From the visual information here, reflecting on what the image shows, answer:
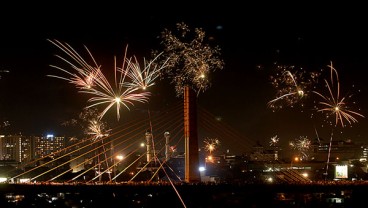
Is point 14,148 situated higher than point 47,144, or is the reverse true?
point 47,144

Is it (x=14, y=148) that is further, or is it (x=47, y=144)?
(x=47, y=144)

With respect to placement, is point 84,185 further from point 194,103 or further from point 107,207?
point 194,103

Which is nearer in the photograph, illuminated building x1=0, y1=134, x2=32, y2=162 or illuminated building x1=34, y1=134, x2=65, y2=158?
illuminated building x1=0, y1=134, x2=32, y2=162

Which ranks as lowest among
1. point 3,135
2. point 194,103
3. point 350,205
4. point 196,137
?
point 350,205

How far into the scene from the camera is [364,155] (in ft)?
376

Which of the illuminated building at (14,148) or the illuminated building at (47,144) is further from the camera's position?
the illuminated building at (47,144)

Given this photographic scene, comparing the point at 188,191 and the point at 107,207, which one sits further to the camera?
the point at 107,207

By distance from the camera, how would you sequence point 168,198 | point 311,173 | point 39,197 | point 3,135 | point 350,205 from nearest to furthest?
point 350,205, point 168,198, point 39,197, point 311,173, point 3,135

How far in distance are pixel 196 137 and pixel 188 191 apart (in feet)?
12.9

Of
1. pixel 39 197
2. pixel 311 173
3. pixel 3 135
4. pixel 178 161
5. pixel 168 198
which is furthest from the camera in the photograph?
pixel 3 135

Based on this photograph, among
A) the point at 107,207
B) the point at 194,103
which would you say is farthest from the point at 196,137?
the point at 107,207

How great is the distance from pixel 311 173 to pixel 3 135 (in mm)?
70525

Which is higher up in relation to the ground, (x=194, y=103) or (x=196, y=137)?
(x=194, y=103)

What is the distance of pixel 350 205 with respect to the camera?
100.0 feet
